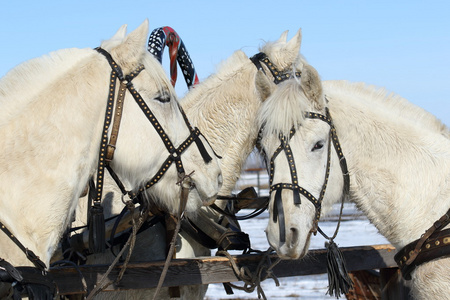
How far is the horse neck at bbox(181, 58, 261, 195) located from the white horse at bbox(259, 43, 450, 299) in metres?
0.38

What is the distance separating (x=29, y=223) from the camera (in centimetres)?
215

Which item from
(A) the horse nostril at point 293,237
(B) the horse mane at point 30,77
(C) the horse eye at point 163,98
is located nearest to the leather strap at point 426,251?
(A) the horse nostril at point 293,237

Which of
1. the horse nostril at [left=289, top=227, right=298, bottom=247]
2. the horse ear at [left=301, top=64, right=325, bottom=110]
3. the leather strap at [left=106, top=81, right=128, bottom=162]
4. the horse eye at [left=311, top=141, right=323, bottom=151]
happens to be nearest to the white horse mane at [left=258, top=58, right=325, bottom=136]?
the horse ear at [left=301, top=64, right=325, bottom=110]

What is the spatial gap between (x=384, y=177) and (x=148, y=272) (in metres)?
1.53

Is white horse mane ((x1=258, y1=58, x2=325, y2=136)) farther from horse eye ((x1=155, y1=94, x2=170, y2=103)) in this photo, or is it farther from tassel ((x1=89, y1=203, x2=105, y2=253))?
tassel ((x1=89, y1=203, x2=105, y2=253))

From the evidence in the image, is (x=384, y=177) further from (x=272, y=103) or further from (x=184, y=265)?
(x=184, y=265)

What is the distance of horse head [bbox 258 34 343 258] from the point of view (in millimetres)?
2773

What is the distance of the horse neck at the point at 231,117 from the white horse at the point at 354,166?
38 cm

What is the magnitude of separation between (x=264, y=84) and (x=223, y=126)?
21.1 inches

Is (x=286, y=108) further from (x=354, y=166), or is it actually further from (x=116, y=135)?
(x=116, y=135)

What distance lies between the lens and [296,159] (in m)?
2.86

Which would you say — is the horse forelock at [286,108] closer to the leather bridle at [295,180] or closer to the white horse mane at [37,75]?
the leather bridle at [295,180]

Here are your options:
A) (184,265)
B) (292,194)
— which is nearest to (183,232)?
(184,265)

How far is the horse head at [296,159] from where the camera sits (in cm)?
277
